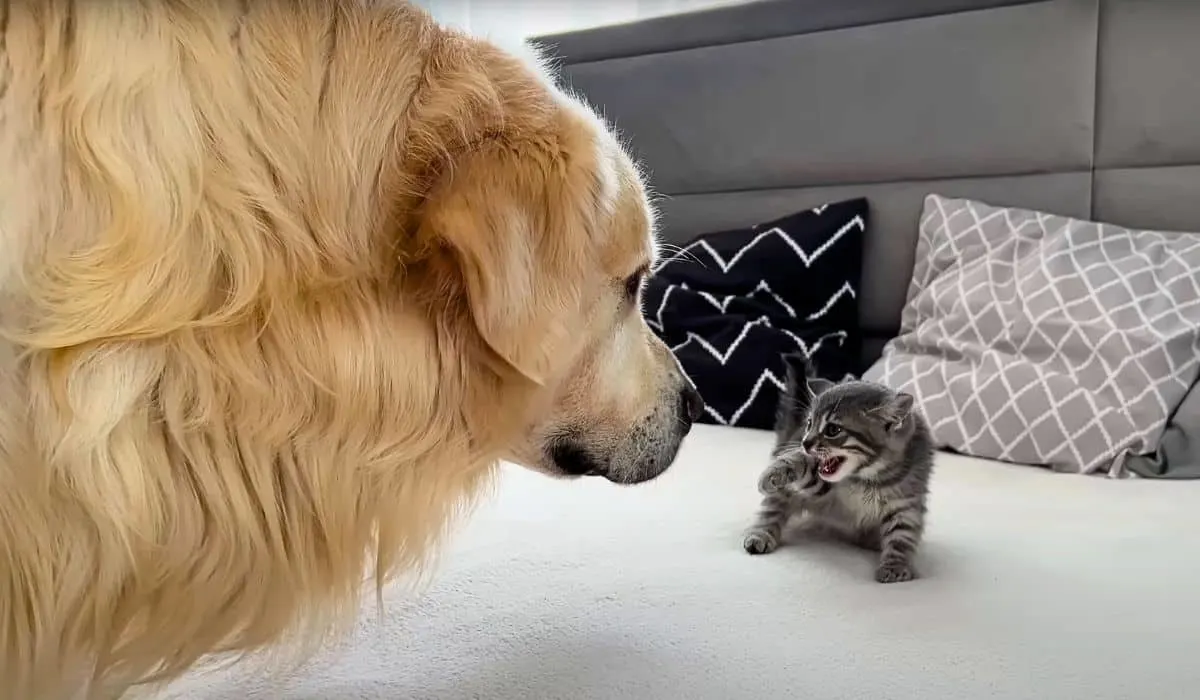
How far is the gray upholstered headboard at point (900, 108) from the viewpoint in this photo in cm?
193

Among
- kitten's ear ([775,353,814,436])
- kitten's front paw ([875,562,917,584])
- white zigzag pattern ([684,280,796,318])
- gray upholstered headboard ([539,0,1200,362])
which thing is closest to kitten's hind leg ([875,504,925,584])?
kitten's front paw ([875,562,917,584])

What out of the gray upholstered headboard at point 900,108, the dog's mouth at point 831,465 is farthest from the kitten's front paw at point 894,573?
the gray upholstered headboard at point 900,108

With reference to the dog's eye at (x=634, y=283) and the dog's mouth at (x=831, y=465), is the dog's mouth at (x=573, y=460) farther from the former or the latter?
the dog's mouth at (x=831, y=465)

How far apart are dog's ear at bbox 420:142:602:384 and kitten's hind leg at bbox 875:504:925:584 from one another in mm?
568

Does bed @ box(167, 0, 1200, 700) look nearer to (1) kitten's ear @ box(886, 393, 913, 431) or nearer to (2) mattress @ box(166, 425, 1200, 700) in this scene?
(2) mattress @ box(166, 425, 1200, 700)

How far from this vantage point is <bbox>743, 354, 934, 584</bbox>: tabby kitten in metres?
1.23

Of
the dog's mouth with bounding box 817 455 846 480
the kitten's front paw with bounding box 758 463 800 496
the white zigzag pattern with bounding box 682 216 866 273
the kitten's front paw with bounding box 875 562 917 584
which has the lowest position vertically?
the kitten's front paw with bounding box 875 562 917 584

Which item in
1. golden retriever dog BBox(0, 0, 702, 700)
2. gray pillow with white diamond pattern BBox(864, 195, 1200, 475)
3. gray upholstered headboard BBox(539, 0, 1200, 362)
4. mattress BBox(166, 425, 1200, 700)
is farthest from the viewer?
gray upholstered headboard BBox(539, 0, 1200, 362)

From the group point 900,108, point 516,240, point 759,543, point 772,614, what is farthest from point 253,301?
point 900,108

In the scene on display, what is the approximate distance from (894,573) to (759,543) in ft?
0.59

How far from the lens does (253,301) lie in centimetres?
72

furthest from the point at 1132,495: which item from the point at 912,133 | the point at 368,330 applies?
the point at 368,330

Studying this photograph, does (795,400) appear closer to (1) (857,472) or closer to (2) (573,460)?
(1) (857,472)

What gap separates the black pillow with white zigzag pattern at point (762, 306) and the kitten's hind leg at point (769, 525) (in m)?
0.68
